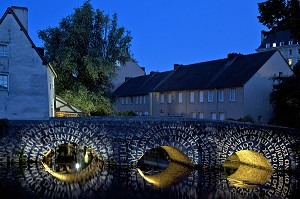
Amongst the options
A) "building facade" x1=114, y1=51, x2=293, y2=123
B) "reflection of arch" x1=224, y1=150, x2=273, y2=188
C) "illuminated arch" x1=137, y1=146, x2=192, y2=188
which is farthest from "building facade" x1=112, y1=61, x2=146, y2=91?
"reflection of arch" x1=224, y1=150, x2=273, y2=188

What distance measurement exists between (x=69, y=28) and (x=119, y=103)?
95.3 ft

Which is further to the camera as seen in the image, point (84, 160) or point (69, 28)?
point (69, 28)

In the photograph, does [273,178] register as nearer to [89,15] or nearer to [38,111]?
[38,111]

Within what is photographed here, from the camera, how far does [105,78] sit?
43156 mm

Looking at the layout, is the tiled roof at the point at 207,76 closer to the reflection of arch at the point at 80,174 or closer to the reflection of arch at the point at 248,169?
the reflection of arch at the point at 248,169

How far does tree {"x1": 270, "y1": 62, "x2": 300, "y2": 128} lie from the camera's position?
116 ft

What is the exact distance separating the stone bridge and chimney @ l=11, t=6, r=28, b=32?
9.92 metres

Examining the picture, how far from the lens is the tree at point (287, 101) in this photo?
35469 millimetres

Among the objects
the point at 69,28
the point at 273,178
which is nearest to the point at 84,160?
the point at 69,28

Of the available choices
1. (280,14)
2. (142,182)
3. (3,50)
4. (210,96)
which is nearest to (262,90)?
(210,96)

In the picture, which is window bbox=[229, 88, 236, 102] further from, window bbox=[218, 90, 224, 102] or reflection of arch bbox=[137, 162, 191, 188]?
reflection of arch bbox=[137, 162, 191, 188]

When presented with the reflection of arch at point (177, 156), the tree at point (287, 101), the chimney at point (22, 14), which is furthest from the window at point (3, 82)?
the tree at point (287, 101)

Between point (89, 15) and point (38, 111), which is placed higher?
point (89, 15)

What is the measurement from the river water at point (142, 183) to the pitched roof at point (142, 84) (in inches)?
1172
